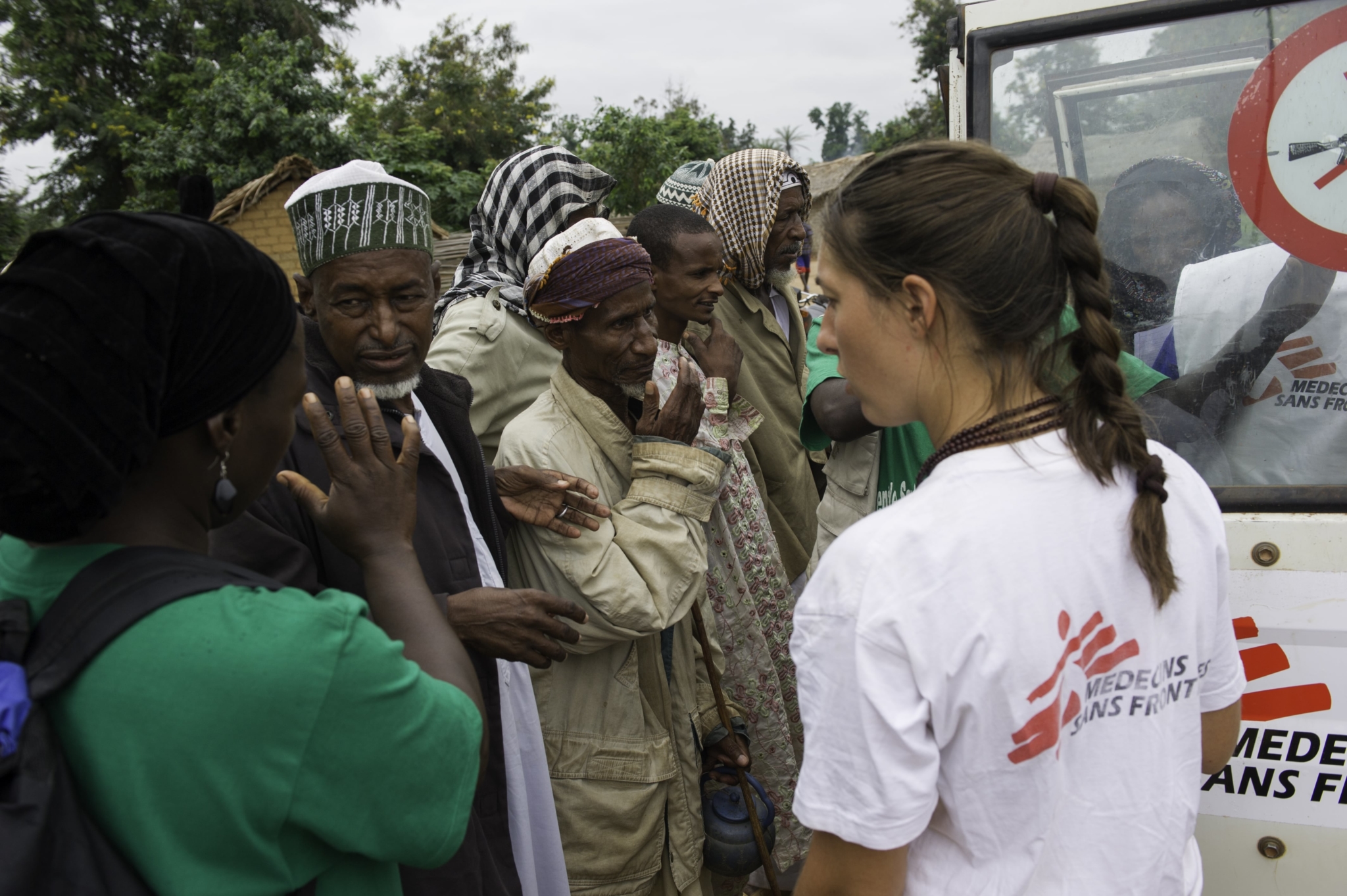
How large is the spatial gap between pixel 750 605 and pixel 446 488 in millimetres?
1033

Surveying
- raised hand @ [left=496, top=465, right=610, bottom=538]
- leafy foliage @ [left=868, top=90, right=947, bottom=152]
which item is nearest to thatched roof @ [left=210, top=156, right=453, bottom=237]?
raised hand @ [left=496, top=465, right=610, bottom=538]

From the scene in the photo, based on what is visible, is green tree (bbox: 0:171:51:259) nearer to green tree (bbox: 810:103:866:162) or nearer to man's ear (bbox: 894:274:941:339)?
man's ear (bbox: 894:274:941:339)

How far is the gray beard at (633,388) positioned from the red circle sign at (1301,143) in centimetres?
145

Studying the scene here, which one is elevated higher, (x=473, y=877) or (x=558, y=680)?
(x=558, y=680)

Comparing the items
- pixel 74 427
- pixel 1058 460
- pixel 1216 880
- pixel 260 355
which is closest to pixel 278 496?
pixel 260 355

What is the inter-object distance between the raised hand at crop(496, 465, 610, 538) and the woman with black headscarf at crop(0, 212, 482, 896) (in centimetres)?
84

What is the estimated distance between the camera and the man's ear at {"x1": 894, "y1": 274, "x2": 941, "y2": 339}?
119 cm

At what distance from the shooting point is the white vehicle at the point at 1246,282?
1880mm

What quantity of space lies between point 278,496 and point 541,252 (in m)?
1.01

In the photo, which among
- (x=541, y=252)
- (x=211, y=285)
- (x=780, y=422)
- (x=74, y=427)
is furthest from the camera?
(x=780, y=422)

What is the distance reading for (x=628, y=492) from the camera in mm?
2121

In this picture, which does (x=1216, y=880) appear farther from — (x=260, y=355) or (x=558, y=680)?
(x=260, y=355)

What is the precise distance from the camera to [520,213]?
11.4 feet

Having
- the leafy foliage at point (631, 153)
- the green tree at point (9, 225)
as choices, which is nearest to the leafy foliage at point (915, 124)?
the leafy foliage at point (631, 153)
